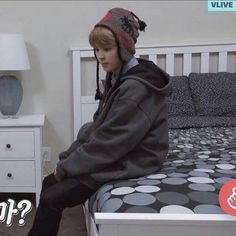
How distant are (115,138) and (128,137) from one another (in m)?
0.04

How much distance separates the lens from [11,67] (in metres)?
2.18

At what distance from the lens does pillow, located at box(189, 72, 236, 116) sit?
220cm

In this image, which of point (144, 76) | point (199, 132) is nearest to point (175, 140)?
point (199, 132)

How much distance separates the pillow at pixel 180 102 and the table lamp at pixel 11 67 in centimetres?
93

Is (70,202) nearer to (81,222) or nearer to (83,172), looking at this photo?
(83,172)

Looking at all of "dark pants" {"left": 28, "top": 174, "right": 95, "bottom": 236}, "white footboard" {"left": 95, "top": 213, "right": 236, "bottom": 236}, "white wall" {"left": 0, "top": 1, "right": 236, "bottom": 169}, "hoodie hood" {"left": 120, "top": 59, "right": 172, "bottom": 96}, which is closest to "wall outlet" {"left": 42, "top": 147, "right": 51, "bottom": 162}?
"white wall" {"left": 0, "top": 1, "right": 236, "bottom": 169}

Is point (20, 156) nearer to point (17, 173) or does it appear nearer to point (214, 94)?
point (17, 173)

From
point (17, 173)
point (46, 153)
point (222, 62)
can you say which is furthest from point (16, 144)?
point (222, 62)

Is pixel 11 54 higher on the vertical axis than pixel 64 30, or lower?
lower

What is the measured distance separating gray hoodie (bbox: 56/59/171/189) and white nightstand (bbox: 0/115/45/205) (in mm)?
910

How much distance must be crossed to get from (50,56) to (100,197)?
5.19 ft

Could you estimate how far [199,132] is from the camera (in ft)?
6.35

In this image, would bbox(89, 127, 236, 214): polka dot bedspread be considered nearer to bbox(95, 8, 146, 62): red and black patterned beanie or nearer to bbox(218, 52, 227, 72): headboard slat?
bbox(95, 8, 146, 62): red and black patterned beanie

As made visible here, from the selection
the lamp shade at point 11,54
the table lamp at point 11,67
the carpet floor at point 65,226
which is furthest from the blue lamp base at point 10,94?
the carpet floor at point 65,226
